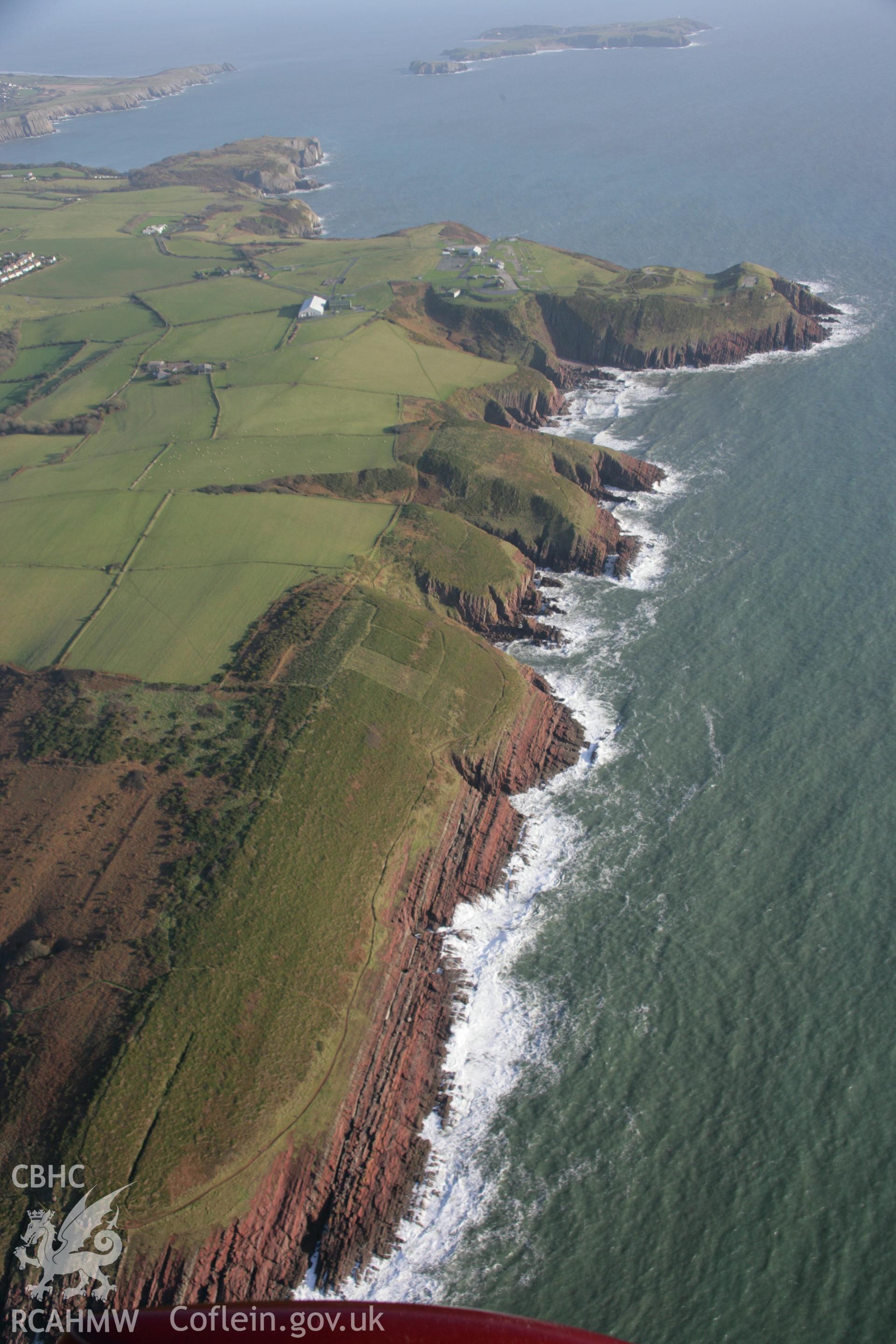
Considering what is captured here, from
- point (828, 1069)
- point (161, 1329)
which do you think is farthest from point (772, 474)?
point (161, 1329)

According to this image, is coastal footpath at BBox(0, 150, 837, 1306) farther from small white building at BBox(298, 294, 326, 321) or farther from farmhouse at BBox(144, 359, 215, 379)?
farmhouse at BBox(144, 359, 215, 379)

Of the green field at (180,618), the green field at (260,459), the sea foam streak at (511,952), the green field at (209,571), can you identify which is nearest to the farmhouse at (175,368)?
the green field at (260,459)

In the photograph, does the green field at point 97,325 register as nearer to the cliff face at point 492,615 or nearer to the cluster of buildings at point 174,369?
the cluster of buildings at point 174,369

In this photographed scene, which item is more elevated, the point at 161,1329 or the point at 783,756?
the point at 161,1329

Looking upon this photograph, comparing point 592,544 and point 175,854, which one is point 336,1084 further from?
point 592,544

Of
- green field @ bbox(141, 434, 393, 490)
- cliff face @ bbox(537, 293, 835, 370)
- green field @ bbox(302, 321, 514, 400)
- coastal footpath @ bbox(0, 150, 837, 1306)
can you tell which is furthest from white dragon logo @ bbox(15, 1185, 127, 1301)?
cliff face @ bbox(537, 293, 835, 370)

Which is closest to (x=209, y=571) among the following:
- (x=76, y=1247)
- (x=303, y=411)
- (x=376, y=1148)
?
(x=303, y=411)

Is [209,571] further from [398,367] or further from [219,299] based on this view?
[219,299]
